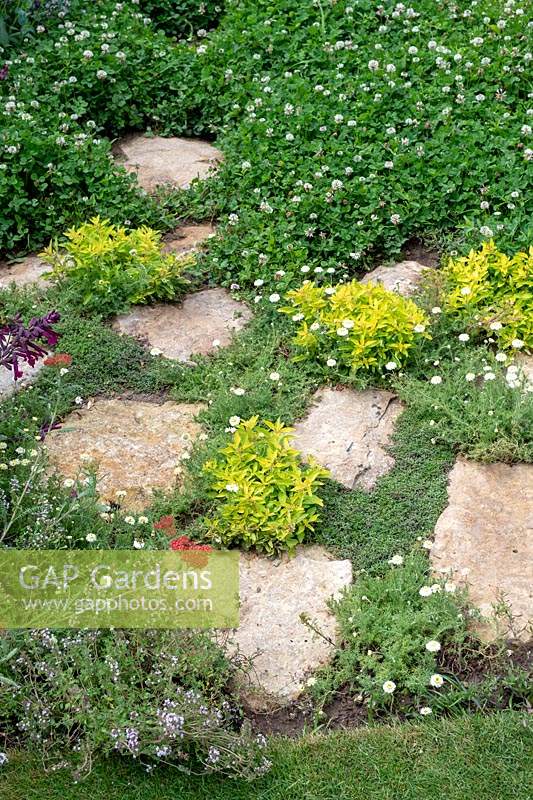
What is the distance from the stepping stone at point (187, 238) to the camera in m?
6.19

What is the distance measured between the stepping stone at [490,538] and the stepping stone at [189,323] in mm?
1568

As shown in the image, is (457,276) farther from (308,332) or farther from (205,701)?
(205,701)

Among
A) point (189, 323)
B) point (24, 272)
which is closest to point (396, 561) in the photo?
point (189, 323)

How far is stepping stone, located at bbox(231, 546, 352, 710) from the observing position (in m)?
3.83

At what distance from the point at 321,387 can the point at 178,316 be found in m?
1.02

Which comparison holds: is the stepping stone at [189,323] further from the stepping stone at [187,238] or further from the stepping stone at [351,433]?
the stepping stone at [351,433]

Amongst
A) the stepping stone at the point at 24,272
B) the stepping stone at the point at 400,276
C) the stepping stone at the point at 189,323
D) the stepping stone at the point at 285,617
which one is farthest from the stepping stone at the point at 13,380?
the stepping stone at the point at 400,276

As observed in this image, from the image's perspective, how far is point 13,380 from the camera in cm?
518

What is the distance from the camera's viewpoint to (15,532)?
13.6 ft

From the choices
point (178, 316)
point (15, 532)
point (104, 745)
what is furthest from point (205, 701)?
point (178, 316)

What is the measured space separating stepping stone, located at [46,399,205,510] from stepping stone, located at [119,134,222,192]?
7.13ft

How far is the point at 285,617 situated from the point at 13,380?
2020mm

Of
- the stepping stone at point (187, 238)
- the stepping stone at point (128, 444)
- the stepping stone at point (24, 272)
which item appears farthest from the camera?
the stepping stone at point (187, 238)

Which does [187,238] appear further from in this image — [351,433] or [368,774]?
[368,774]
